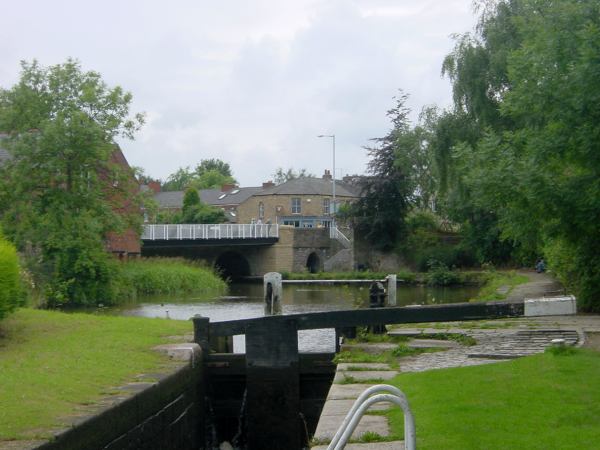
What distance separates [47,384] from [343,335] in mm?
6664

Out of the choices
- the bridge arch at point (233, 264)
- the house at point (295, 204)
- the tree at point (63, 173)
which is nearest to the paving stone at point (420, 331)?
the tree at point (63, 173)

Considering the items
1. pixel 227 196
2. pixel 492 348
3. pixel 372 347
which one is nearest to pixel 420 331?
pixel 372 347

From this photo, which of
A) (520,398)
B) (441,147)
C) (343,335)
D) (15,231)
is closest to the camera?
(520,398)

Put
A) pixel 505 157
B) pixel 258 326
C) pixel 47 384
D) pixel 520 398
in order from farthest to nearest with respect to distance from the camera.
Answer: pixel 505 157 < pixel 258 326 < pixel 47 384 < pixel 520 398

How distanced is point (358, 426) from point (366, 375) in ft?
10.7

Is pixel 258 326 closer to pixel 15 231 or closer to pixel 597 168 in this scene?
pixel 597 168

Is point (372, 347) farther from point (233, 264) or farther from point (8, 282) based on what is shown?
point (233, 264)

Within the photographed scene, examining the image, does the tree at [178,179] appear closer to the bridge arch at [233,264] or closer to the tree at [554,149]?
the bridge arch at [233,264]

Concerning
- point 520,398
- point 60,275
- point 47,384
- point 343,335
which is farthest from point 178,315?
point 520,398

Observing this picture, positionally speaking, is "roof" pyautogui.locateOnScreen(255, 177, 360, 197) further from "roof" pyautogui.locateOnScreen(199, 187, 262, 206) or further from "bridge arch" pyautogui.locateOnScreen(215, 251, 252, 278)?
"bridge arch" pyautogui.locateOnScreen(215, 251, 252, 278)

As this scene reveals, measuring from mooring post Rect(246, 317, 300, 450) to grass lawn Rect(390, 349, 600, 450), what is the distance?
3.43m

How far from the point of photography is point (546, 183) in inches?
643

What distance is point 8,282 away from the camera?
13.9m

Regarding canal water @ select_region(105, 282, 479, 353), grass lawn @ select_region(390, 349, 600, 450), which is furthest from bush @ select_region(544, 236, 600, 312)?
grass lawn @ select_region(390, 349, 600, 450)
